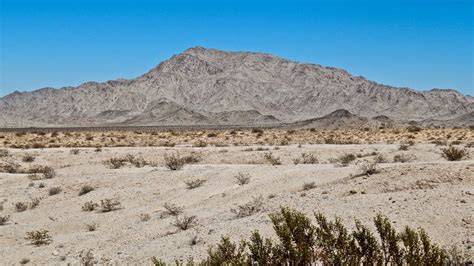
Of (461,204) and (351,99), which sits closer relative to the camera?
(461,204)

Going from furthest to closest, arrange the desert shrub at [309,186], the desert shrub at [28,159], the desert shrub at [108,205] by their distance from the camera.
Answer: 1. the desert shrub at [28,159]
2. the desert shrub at [108,205]
3. the desert shrub at [309,186]

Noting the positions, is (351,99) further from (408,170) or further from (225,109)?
(408,170)

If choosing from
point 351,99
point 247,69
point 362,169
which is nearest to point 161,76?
point 247,69

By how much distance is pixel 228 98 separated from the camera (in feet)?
472

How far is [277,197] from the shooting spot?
14930 mm

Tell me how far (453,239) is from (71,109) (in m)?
155

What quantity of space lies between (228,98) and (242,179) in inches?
4962

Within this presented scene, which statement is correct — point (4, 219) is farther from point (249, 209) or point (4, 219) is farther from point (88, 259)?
point (249, 209)

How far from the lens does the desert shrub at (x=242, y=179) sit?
715 inches

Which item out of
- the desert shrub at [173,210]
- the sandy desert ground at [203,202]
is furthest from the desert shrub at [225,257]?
the desert shrub at [173,210]

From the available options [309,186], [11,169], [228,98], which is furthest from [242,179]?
[228,98]

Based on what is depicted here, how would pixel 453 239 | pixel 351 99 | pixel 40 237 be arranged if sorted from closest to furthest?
1. pixel 453 239
2. pixel 40 237
3. pixel 351 99

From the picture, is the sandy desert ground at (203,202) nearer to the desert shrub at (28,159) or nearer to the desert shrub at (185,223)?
the desert shrub at (185,223)

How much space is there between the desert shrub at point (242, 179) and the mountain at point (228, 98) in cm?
10154
